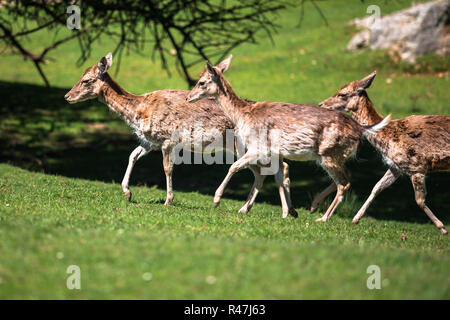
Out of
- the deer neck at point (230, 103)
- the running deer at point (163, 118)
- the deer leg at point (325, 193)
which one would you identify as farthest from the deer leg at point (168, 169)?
the deer leg at point (325, 193)

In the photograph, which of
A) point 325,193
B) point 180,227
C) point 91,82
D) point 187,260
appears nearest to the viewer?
point 187,260

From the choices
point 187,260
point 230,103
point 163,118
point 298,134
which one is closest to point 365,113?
point 298,134

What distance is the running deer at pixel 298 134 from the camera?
974cm

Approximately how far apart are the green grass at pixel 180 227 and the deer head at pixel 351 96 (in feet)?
3.56

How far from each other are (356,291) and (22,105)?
757 inches

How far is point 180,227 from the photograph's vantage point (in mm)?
8023

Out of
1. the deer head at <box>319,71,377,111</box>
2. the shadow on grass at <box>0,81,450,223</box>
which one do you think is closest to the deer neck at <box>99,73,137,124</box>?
the shadow on grass at <box>0,81,450,223</box>

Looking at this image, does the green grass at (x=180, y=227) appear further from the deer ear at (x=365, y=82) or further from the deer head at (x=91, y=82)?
the deer head at (x=91, y=82)

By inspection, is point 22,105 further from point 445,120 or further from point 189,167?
point 445,120

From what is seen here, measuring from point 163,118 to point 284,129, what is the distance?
2.21 meters

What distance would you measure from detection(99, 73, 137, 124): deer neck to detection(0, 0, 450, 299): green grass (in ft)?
4.92

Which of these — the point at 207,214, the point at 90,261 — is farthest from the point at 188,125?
the point at 90,261

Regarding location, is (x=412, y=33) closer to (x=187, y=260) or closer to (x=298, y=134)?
(x=298, y=134)
